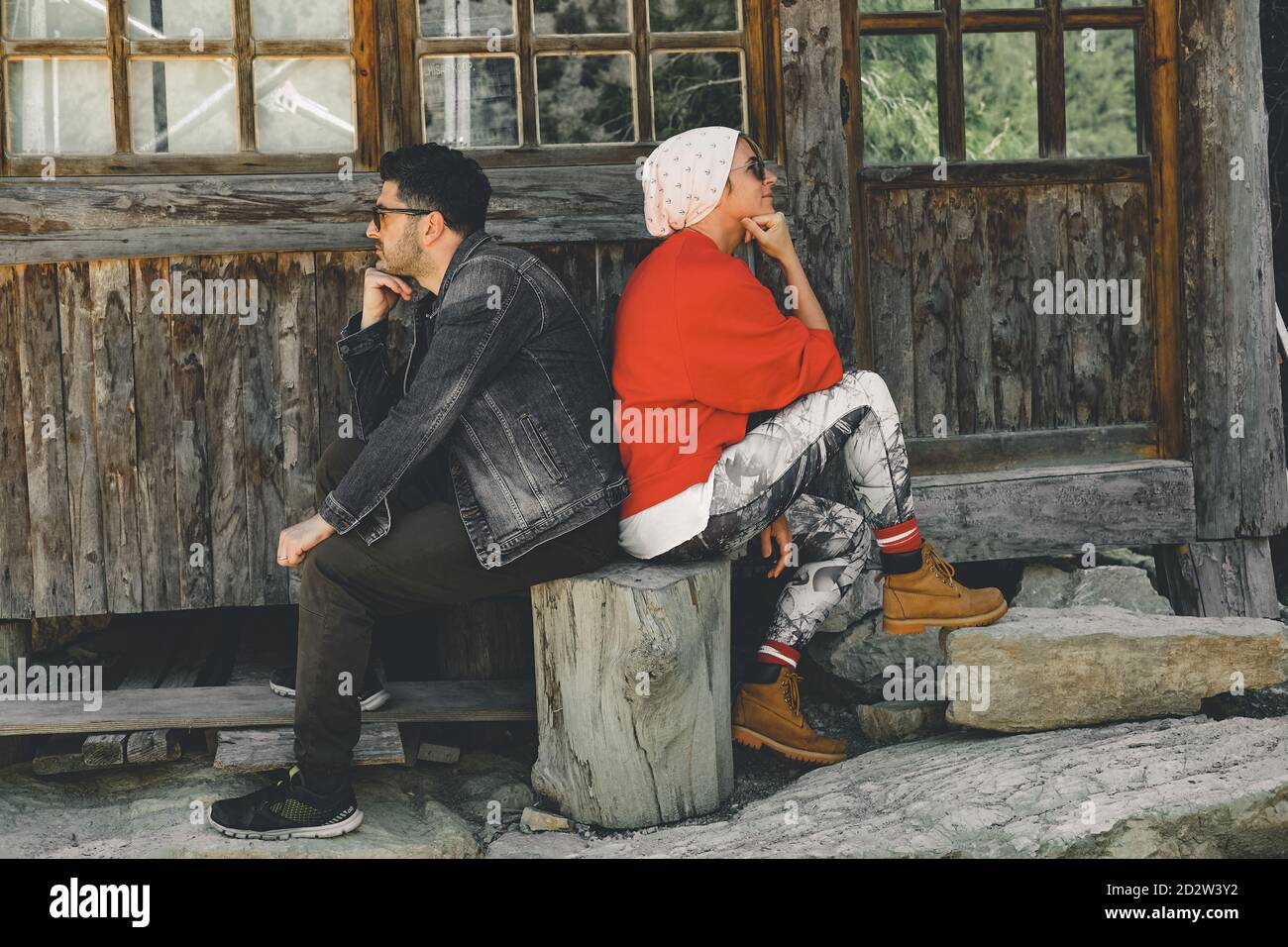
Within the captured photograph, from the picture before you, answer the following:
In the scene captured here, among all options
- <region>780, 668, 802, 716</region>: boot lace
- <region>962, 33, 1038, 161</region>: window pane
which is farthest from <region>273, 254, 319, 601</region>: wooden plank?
<region>962, 33, 1038, 161</region>: window pane

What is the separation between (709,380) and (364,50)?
1766 millimetres

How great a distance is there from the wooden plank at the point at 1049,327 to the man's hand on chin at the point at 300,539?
106 inches

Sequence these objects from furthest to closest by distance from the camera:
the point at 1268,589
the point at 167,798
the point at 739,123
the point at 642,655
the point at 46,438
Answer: the point at 1268,589
the point at 739,123
the point at 46,438
the point at 167,798
the point at 642,655

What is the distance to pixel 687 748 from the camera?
3.96 meters

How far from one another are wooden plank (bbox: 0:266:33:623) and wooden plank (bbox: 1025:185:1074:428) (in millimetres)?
3493

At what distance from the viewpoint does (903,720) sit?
4.45 meters

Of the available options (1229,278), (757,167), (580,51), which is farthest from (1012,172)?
(580,51)

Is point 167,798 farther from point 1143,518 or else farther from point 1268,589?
point 1268,589

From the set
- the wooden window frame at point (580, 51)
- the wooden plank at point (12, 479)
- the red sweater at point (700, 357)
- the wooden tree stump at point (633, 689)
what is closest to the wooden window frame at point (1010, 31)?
the wooden window frame at point (580, 51)

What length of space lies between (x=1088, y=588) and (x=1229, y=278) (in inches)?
48.9

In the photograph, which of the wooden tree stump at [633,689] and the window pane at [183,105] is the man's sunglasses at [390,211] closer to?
the window pane at [183,105]

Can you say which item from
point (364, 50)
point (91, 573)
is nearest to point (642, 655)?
point (91, 573)

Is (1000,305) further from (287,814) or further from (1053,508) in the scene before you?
(287,814)

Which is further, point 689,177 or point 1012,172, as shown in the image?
point 1012,172
